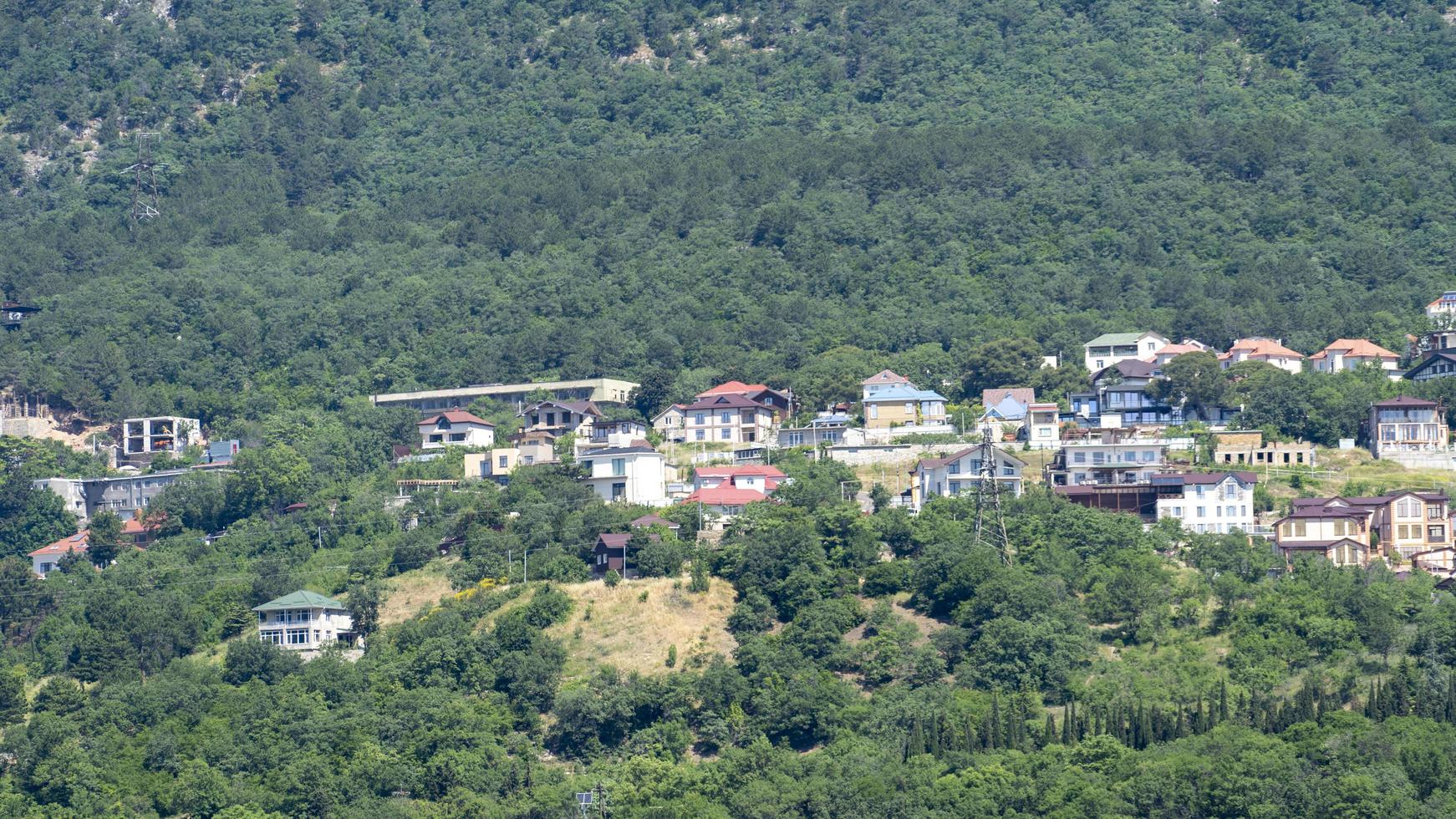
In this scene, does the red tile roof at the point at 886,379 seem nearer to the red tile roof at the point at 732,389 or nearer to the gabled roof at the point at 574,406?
the red tile roof at the point at 732,389

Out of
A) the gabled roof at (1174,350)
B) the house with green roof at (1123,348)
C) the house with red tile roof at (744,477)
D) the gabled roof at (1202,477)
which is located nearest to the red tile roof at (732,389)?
the house with red tile roof at (744,477)

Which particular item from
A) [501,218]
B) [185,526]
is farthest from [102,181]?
[185,526]

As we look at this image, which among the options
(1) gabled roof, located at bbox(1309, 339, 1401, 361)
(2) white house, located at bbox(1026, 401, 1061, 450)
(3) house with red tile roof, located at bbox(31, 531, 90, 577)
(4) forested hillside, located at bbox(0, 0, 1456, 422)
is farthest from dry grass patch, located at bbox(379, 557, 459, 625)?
(1) gabled roof, located at bbox(1309, 339, 1401, 361)

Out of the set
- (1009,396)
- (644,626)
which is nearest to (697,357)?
(1009,396)

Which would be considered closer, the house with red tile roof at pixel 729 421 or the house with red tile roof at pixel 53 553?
the house with red tile roof at pixel 53 553

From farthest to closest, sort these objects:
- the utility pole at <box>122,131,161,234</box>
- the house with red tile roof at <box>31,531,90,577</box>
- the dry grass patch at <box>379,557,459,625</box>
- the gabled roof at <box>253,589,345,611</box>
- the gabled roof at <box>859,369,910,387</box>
Answer: the utility pole at <box>122,131,161,234</box>, the gabled roof at <box>859,369,910,387</box>, the house with red tile roof at <box>31,531,90,577</box>, the gabled roof at <box>253,589,345,611</box>, the dry grass patch at <box>379,557,459,625</box>

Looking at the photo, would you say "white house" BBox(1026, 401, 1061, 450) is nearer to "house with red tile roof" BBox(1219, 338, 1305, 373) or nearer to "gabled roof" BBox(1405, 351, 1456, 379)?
"house with red tile roof" BBox(1219, 338, 1305, 373)
